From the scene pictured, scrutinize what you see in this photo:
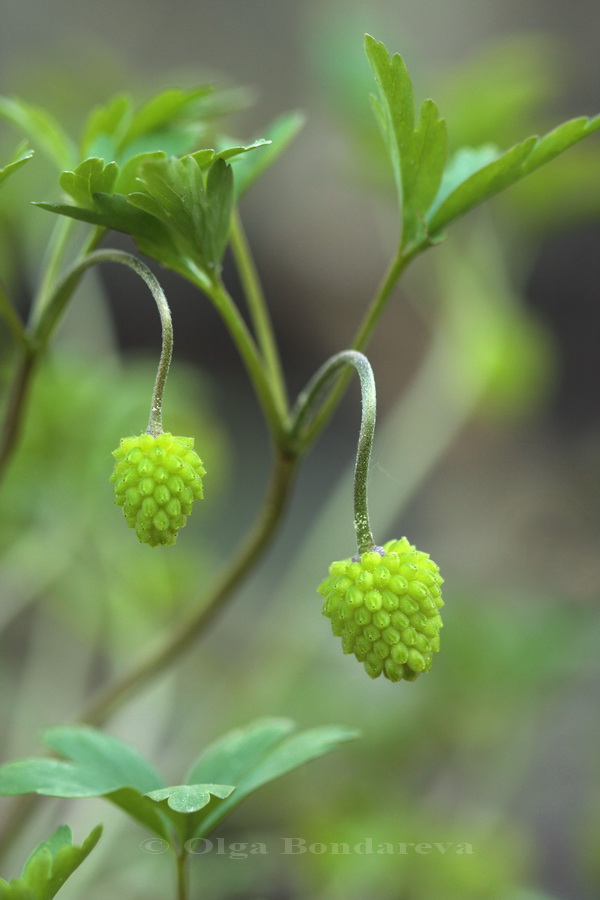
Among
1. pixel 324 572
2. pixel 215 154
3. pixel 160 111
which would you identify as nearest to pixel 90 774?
pixel 215 154

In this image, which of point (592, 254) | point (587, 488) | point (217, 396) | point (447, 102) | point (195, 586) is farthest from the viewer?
point (592, 254)

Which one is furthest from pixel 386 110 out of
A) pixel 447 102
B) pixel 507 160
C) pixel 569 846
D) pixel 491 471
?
pixel 491 471

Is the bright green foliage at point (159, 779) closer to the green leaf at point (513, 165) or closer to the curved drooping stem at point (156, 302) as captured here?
the curved drooping stem at point (156, 302)

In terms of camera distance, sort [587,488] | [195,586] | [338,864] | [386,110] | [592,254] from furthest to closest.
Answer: [592,254] < [587,488] < [195,586] < [338,864] < [386,110]

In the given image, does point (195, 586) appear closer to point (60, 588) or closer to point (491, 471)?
point (60, 588)

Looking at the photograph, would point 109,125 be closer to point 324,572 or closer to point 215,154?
point 215,154

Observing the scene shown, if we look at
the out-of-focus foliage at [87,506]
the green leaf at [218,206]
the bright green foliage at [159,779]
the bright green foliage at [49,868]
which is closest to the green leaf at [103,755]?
the bright green foliage at [159,779]
